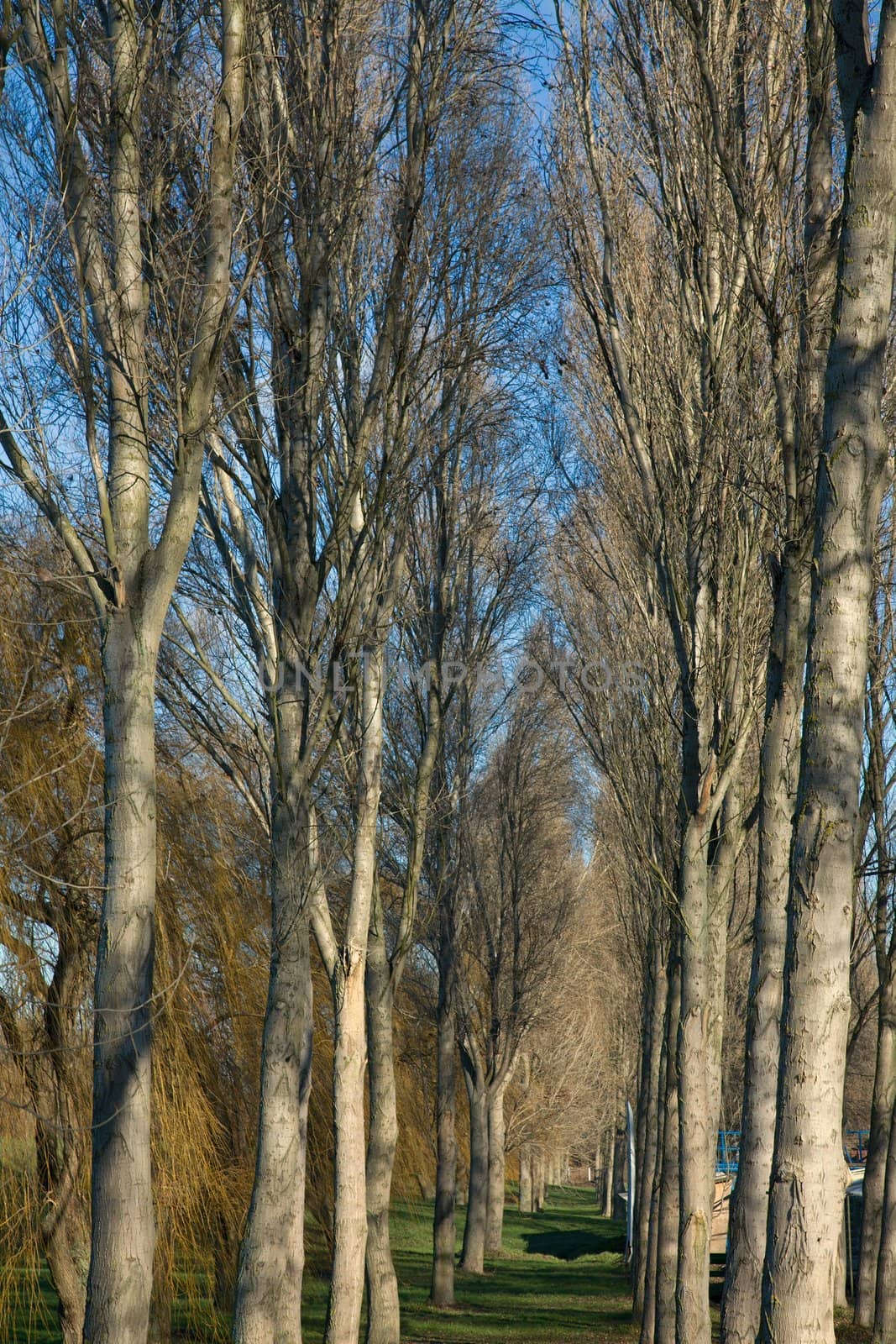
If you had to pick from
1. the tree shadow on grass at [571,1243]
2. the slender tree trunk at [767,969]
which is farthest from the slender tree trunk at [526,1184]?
the slender tree trunk at [767,969]

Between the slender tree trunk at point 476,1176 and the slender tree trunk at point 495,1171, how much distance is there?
1.37 ft

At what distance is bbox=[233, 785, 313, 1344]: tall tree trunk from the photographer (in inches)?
298

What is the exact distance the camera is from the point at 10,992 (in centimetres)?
915

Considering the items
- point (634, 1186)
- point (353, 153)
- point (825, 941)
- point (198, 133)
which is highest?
point (353, 153)

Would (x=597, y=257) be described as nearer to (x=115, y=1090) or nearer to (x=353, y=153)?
(x=353, y=153)

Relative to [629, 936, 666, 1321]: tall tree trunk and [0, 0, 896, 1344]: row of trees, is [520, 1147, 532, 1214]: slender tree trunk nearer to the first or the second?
[629, 936, 666, 1321]: tall tree trunk

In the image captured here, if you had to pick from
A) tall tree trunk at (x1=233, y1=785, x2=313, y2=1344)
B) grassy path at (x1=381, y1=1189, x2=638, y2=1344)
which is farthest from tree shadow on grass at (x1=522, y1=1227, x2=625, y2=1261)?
tall tree trunk at (x1=233, y1=785, x2=313, y2=1344)

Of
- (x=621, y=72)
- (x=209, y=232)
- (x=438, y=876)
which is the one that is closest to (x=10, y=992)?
(x=209, y=232)

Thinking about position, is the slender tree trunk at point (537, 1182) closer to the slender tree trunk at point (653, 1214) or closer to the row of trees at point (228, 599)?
the slender tree trunk at point (653, 1214)

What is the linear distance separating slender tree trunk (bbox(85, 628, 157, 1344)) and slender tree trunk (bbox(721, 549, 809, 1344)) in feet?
11.8

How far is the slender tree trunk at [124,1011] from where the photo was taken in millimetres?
5133

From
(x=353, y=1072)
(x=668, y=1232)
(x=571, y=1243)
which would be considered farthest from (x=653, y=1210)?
(x=571, y=1243)

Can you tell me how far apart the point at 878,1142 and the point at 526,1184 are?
3268 centimetres

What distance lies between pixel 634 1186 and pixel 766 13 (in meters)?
18.3
